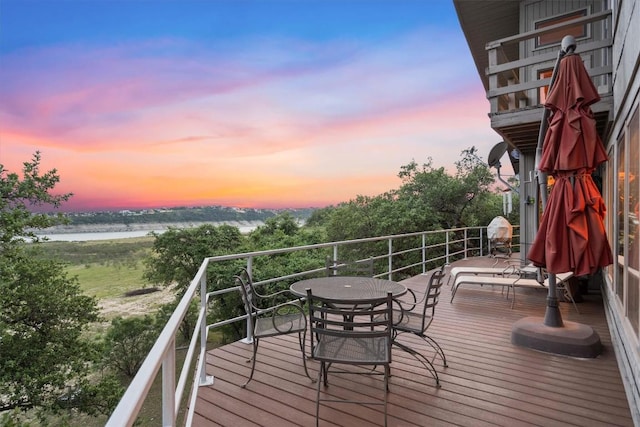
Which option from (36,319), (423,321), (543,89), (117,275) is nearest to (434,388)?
(423,321)

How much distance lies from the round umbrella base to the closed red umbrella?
64 centimetres

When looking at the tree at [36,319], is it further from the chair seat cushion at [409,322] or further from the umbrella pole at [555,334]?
the umbrella pole at [555,334]

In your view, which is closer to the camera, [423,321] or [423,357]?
[423,357]

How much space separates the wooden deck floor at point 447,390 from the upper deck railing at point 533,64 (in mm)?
3291

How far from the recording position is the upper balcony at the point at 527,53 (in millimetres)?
4598

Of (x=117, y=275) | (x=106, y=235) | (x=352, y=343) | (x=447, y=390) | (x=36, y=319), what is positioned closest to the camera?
(x=352, y=343)

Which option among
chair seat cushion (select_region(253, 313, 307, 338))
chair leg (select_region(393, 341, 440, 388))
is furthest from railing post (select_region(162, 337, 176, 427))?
chair leg (select_region(393, 341, 440, 388))

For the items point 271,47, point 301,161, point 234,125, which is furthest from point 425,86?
point 234,125

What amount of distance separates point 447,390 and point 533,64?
4.65m

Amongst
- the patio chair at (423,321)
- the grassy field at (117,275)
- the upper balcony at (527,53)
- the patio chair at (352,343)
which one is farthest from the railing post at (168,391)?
the grassy field at (117,275)

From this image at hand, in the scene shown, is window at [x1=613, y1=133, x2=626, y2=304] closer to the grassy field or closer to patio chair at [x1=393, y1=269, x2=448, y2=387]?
patio chair at [x1=393, y1=269, x2=448, y2=387]

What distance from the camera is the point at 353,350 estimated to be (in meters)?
2.36

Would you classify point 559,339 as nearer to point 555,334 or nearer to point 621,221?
point 555,334

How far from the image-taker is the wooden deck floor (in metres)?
2.27
